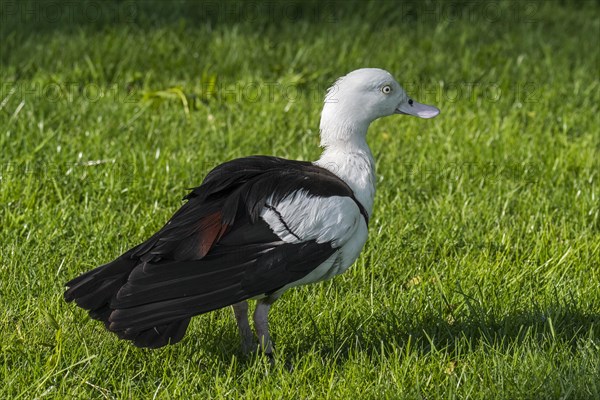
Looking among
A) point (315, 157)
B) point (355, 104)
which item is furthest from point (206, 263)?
point (315, 157)

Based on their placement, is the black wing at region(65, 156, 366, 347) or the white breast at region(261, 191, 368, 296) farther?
the white breast at region(261, 191, 368, 296)

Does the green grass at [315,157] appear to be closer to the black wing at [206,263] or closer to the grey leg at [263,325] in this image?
the grey leg at [263,325]

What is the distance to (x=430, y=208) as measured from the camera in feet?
17.1

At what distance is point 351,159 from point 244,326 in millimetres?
780

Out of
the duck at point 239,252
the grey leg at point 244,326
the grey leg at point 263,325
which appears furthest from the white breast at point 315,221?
the grey leg at point 244,326

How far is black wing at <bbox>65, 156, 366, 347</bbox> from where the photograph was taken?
3436mm

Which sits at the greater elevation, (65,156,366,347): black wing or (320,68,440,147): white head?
(320,68,440,147): white head

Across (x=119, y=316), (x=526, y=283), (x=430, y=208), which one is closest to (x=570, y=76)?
(x=430, y=208)

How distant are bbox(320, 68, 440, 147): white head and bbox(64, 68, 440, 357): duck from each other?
143mm

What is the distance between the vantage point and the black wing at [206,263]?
3.44 metres

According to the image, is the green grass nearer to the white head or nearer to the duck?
the duck

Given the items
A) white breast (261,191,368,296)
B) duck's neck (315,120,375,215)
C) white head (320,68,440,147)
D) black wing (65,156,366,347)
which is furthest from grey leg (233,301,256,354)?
white head (320,68,440,147)

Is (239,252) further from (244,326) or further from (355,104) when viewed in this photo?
(355,104)

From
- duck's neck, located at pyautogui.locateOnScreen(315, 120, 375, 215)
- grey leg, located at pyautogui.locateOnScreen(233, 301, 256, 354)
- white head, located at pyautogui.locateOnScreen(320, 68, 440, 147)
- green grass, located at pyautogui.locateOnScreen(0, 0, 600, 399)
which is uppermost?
white head, located at pyautogui.locateOnScreen(320, 68, 440, 147)
